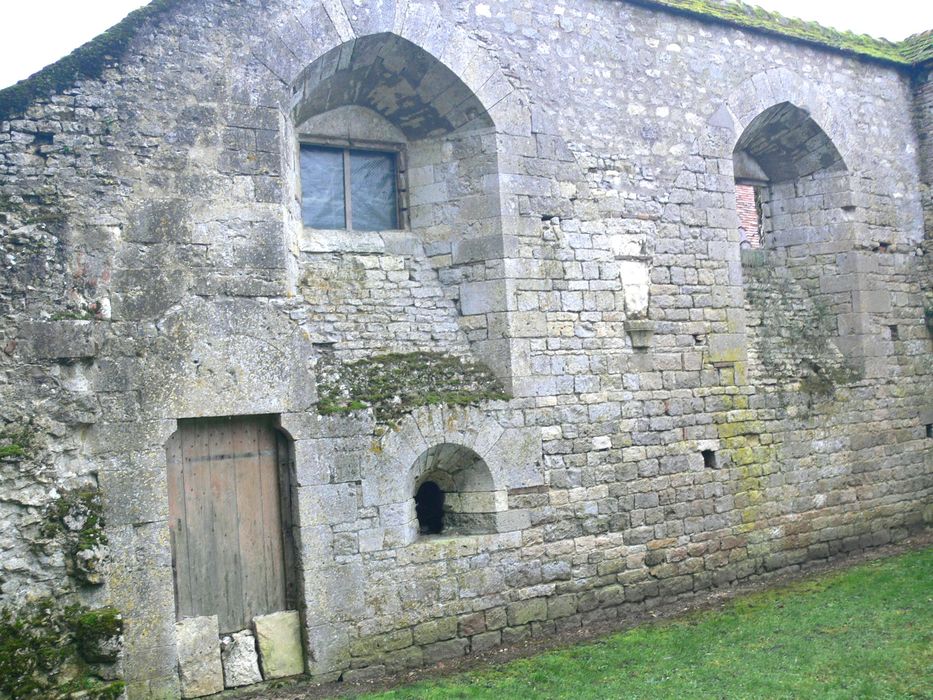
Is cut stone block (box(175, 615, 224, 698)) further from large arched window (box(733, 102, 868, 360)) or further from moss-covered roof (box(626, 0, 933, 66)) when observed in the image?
large arched window (box(733, 102, 868, 360))

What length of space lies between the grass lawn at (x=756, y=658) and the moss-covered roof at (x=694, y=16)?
4848 millimetres

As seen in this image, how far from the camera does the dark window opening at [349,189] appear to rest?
26.1 ft

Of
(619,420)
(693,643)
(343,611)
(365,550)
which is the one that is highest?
(619,420)

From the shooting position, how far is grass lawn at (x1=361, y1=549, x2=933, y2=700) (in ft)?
21.0

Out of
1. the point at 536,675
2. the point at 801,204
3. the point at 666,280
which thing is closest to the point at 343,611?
the point at 536,675

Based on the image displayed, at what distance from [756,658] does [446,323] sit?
3720 millimetres

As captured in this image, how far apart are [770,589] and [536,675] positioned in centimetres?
333

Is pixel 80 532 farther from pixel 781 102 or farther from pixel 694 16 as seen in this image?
pixel 781 102

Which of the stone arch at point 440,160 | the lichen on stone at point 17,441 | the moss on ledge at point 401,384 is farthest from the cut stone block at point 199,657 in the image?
the stone arch at point 440,160

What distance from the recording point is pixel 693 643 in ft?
24.7

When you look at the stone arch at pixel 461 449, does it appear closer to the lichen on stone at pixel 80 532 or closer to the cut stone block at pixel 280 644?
the cut stone block at pixel 280 644

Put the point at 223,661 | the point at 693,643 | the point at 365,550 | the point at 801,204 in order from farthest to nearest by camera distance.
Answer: the point at 801,204, the point at 693,643, the point at 365,550, the point at 223,661

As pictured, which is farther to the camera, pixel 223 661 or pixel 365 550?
pixel 365 550

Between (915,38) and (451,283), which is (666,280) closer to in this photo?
(451,283)
